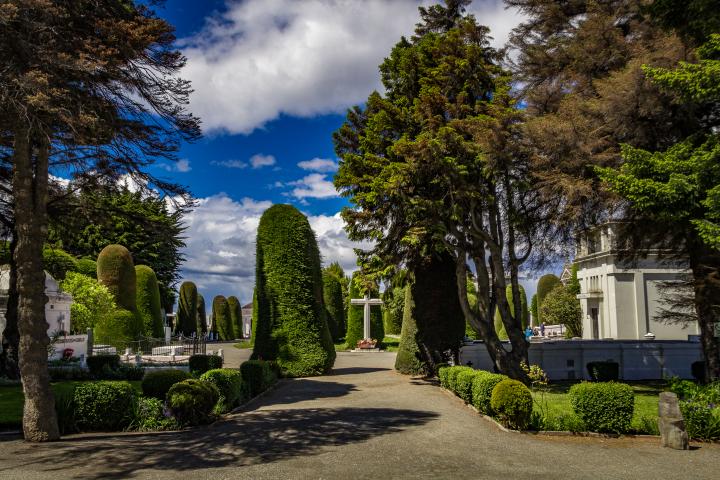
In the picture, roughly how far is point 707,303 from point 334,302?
2932 centimetres

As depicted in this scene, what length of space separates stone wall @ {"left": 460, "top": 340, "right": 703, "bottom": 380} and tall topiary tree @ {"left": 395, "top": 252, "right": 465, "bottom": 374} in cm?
135

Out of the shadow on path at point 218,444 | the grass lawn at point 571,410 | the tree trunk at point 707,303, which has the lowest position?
the grass lawn at point 571,410

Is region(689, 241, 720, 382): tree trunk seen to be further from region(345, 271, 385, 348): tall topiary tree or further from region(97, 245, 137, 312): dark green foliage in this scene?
region(97, 245, 137, 312): dark green foliage

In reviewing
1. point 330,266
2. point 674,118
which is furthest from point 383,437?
point 330,266

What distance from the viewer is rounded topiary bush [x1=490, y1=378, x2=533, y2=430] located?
33.8ft

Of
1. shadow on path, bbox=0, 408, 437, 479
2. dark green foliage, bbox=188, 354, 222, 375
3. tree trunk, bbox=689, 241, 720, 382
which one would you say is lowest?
shadow on path, bbox=0, 408, 437, 479

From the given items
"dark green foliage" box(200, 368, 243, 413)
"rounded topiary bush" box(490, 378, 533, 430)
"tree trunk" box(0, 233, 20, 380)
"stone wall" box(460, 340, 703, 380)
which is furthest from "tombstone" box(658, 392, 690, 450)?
"tree trunk" box(0, 233, 20, 380)

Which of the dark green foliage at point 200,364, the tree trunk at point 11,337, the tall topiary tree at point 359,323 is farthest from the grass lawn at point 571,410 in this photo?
the tall topiary tree at point 359,323

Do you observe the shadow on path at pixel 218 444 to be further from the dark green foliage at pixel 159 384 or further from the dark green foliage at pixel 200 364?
the dark green foliage at pixel 200 364

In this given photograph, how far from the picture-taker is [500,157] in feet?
49.3

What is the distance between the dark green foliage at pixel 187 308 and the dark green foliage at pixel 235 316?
241 inches

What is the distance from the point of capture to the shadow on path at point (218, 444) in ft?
25.7

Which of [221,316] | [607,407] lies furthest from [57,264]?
[607,407]

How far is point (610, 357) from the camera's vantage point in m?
20.5
